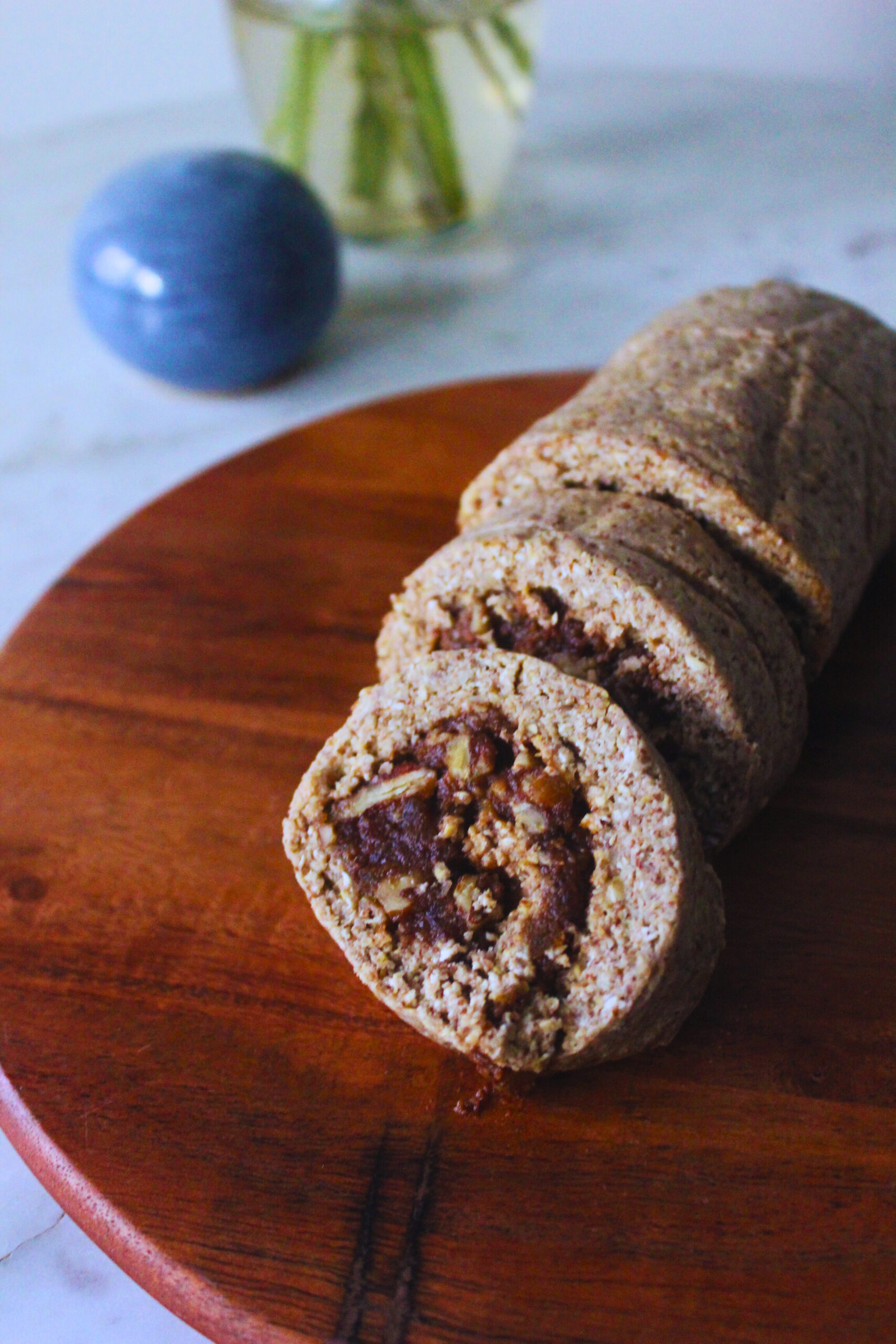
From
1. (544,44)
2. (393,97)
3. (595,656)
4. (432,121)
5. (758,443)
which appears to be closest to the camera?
(595,656)

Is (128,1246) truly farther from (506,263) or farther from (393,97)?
(506,263)

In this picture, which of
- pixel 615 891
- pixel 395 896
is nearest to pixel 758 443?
pixel 615 891

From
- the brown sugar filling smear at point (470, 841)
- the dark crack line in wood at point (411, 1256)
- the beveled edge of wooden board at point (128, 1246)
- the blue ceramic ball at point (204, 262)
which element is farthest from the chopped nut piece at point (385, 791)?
the blue ceramic ball at point (204, 262)

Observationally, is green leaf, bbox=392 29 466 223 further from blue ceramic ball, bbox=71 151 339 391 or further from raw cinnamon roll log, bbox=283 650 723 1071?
raw cinnamon roll log, bbox=283 650 723 1071

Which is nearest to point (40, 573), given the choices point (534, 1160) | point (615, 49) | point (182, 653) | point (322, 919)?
point (182, 653)

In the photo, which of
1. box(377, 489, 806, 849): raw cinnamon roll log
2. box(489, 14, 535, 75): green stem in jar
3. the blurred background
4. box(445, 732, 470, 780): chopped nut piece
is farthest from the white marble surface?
box(445, 732, 470, 780): chopped nut piece

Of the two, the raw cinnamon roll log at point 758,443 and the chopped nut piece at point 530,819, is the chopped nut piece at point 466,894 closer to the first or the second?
the chopped nut piece at point 530,819
